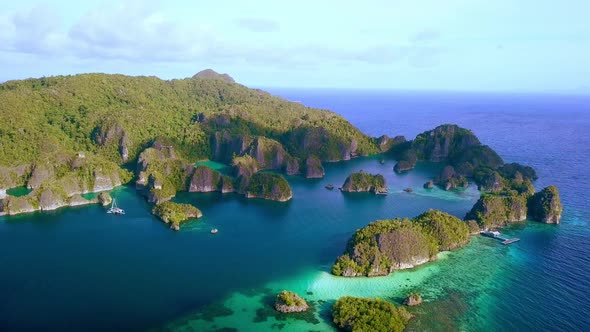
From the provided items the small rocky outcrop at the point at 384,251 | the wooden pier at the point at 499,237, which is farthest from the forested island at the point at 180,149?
the small rocky outcrop at the point at 384,251

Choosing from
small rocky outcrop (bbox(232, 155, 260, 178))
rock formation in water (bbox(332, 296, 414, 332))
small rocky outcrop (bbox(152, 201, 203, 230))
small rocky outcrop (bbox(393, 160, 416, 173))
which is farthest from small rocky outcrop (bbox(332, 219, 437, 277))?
small rocky outcrop (bbox(393, 160, 416, 173))

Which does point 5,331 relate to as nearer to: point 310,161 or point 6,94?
point 310,161

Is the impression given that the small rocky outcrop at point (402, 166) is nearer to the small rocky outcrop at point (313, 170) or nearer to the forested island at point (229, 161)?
the forested island at point (229, 161)

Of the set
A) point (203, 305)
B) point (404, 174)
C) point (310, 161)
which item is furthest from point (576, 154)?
point (203, 305)

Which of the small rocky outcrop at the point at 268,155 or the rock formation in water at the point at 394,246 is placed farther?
the small rocky outcrop at the point at 268,155

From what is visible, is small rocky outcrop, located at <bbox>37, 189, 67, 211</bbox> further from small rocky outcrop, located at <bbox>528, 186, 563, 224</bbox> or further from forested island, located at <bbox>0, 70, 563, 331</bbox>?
small rocky outcrop, located at <bbox>528, 186, 563, 224</bbox>

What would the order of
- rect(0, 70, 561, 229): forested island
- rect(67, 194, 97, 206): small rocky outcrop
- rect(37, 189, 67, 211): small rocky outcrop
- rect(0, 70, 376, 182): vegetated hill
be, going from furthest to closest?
rect(0, 70, 376, 182): vegetated hill, rect(0, 70, 561, 229): forested island, rect(67, 194, 97, 206): small rocky outcrop, rect(37, 189, 67, 211): small rocky outcrop

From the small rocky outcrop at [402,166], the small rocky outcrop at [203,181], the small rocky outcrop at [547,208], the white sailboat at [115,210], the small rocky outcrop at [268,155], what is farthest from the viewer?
the small rocky outcrop at [402,166]
